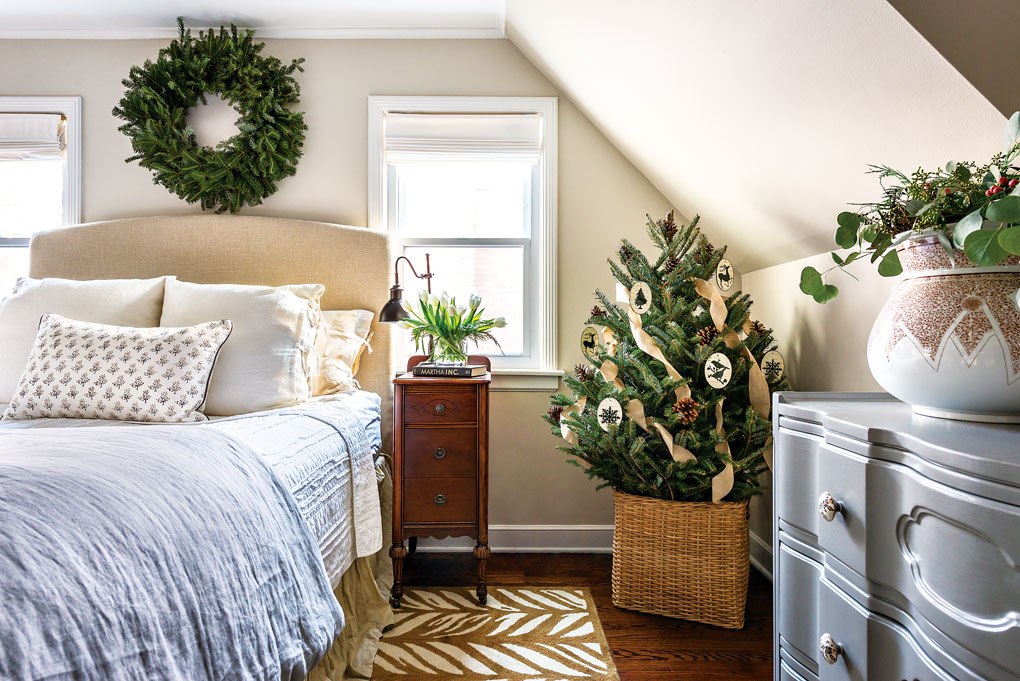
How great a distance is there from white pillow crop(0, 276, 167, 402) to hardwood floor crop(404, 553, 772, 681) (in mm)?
1459

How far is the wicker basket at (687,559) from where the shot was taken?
1961 millimetres

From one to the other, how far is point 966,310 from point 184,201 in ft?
9.59

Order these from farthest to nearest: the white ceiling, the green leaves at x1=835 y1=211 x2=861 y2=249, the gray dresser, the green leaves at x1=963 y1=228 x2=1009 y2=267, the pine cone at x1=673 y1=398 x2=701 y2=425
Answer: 1. the white ceiling
2. the pine cone at x1=673 y1=398 x2=701 y2=425
3. the green leaves at x1=835 y1=211 x2=861 y2=249
4. the green leaves at x1=963 y1=228 x2=1009 y2=267
5. the gray dresser

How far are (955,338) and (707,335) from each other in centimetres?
111

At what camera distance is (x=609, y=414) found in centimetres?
195

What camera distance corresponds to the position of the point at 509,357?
2.82 meters

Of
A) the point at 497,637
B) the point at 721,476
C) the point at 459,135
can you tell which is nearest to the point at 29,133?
the point at 459,135

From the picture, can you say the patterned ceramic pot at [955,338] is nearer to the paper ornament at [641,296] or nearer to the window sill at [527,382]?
the paper ornament at [641,296]

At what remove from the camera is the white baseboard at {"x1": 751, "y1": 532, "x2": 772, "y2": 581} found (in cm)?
231

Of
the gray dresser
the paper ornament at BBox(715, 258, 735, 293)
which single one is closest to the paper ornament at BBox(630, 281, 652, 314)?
the paper ornament at BBox(715, 258, 735, 293)

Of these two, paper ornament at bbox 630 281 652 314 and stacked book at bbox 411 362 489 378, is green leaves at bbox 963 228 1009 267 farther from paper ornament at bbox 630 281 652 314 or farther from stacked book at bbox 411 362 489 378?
stacked book at bbox 411 362 489 378

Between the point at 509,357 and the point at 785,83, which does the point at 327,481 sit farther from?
the point at 785,83

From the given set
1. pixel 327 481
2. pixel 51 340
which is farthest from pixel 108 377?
pixel 327 481

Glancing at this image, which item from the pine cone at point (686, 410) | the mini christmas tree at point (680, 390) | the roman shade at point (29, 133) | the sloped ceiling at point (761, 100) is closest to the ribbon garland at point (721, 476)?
the mini christmas tree at point (680, 390)
